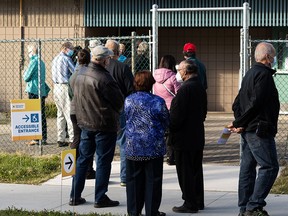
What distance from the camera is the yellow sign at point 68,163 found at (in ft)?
29.2

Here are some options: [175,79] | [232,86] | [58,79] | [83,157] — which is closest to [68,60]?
[58,79]

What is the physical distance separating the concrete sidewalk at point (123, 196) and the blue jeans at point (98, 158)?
24 cm

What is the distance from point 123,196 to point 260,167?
2.25m

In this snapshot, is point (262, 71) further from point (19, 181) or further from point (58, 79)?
point (58, 79)

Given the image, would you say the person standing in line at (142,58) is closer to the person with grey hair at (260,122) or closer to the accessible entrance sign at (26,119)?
the accessible entrance sign at (26,119)

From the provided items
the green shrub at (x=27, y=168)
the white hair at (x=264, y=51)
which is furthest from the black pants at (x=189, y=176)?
the green shrub at (x=27, y=168)

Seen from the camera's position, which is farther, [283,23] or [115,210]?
[283,23]

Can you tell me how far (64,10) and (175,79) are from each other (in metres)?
8.00

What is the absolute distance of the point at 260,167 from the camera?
885 cm

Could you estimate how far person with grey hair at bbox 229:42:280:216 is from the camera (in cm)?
866

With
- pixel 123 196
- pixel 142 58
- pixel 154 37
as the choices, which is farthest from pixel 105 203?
pixel 142 58

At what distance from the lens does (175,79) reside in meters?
12.1

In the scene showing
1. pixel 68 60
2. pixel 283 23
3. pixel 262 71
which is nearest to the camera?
pixel 262 71

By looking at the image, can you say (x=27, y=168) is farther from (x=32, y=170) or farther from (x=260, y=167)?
(x=260, y=167)
